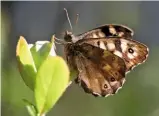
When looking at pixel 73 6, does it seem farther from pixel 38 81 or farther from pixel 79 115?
pixel 38 81

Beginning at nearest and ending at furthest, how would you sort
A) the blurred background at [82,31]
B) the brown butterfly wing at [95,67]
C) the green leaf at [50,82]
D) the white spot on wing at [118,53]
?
the green leaf at [50,82] → the brown butterfly wing at [95,67] → the white spot on wing at [118,53] → the blurred background at [82,31]

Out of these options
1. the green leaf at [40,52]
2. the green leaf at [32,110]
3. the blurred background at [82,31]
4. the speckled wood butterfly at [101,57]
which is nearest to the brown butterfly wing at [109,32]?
the speckled wood butterfly at [101,57]

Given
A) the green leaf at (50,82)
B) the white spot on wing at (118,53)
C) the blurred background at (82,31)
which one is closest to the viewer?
the green leaf at (50,82)

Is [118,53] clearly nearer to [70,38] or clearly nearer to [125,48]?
[125,48]

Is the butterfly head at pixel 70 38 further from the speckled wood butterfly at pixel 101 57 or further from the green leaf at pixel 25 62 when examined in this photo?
the green leaf at pixel 25 62

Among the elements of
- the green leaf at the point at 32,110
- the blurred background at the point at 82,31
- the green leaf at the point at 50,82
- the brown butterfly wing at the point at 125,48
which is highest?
the green leaf at the point at 50,82

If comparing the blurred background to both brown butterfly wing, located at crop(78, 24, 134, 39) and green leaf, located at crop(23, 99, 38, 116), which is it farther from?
green leaf, located at crop(23, 99, 38, 116)

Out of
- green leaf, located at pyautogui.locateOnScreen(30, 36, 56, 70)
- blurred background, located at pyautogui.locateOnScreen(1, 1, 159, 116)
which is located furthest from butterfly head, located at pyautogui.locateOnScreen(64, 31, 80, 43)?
blurred background, located at pyautogui.locateOnScreen(1, 1, 159, 116)

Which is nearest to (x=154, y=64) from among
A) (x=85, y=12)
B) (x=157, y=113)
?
(x=157, y=113)
